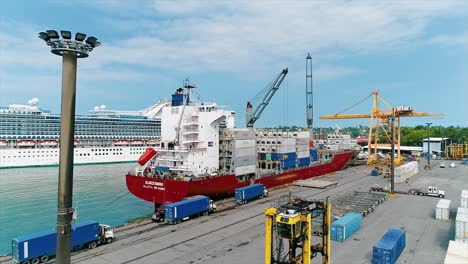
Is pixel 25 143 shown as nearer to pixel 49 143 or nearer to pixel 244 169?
pixel 49 143

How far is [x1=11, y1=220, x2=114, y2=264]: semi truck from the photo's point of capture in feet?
48.0

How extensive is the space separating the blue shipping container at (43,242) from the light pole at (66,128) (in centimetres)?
860

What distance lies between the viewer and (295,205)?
1105 cm

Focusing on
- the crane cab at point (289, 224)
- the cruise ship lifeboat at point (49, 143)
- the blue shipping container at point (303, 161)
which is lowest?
the blue shipping container at point (303, 161)

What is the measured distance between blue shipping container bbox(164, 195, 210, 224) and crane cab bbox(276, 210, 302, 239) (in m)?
13.0

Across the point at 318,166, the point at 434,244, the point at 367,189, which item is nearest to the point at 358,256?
the point at 434,244

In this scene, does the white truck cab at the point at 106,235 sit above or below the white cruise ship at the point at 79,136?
below

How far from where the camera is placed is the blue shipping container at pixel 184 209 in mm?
21703

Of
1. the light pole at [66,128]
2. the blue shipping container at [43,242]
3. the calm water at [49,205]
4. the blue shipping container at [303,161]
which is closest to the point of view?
the light pole at [66,128]

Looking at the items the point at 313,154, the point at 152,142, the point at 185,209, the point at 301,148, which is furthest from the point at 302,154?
the point at 152,142

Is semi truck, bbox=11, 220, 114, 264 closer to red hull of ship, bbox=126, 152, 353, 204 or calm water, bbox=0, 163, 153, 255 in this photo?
calm water, bbox=0, 163, 153, 255

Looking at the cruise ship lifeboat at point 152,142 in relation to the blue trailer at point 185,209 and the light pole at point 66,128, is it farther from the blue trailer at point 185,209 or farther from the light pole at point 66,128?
the light pole at point 66,128

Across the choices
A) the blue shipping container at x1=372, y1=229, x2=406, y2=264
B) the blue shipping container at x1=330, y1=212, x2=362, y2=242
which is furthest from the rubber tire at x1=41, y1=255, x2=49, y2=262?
the blue shipping container at x1=372, y1=229, x2=406, y2=264

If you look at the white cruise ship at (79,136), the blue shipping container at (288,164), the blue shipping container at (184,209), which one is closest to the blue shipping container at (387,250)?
the blue shipping container at (184,209)
